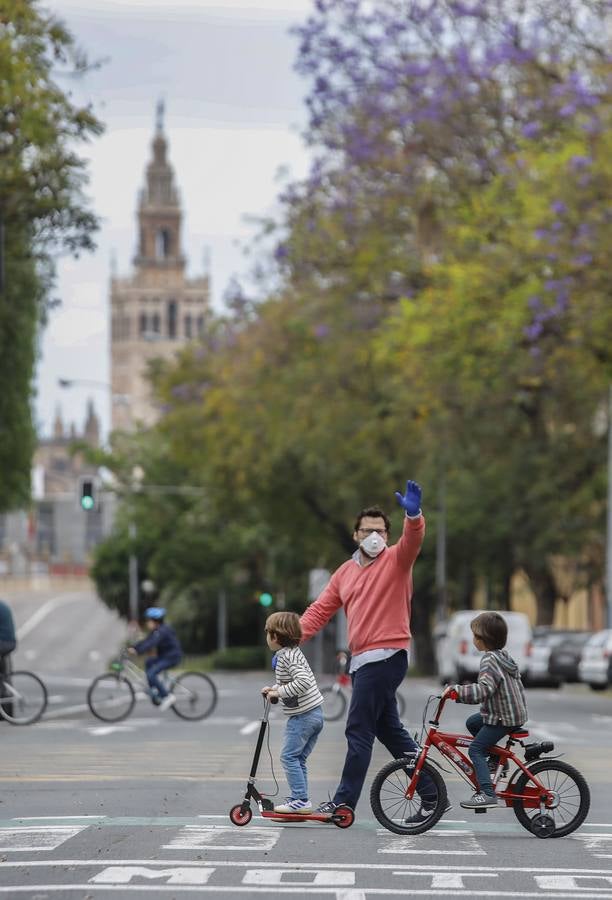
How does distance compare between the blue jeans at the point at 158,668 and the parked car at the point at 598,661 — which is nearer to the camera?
the blue jeans at the point at 158,668

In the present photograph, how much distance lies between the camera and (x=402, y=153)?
40562mm

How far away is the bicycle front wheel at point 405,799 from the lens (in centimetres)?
1124

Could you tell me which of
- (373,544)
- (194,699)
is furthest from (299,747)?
(194,699)

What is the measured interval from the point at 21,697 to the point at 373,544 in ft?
43.6

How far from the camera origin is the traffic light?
4247 cm

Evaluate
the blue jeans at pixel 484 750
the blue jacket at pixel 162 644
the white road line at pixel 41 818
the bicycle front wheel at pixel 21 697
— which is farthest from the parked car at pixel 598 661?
the blue jeans at pixel 484 750

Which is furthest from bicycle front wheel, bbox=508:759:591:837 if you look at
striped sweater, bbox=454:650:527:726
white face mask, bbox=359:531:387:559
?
white face mask, bbox=359:531:387:559

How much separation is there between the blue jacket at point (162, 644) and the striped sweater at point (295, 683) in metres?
13.9

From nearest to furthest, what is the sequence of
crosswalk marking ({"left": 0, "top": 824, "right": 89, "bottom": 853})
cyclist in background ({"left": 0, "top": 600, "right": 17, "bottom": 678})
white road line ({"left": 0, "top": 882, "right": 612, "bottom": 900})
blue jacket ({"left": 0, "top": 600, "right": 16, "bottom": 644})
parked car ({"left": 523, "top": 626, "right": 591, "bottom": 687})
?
white road line ({"left": 0, "top": 882, "right": 612, "bottom": 900})
crosswalk marking ({"left": 0, "top": 824, "right": 89, "bottom": 853})
cyclist in background ({"left": 0, "top": 600, "right": 17, "bottom": 678})
blue jacket ({"left": 0, "top": 600, "right": 16, "bottom": 644})
parked car ({"left": 523, "top": 626, "right": 591, "bottom": 687})

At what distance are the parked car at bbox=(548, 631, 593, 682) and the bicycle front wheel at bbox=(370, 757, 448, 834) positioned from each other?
3662cm

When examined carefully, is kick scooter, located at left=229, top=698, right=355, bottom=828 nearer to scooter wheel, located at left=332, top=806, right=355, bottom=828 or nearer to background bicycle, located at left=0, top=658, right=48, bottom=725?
scooter wheel, located at left=332, top=806, right=355, bottom=828

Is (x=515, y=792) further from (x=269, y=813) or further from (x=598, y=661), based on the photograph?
(x=598, y=661)

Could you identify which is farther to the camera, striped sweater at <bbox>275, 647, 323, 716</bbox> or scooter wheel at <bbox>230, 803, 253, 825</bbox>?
scooter wheel at <bbox>230, 803, 253, 825</bbox>

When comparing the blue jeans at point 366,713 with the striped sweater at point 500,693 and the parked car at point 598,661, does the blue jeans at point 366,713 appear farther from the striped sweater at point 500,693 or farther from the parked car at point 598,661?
the parked car at point 598,661
